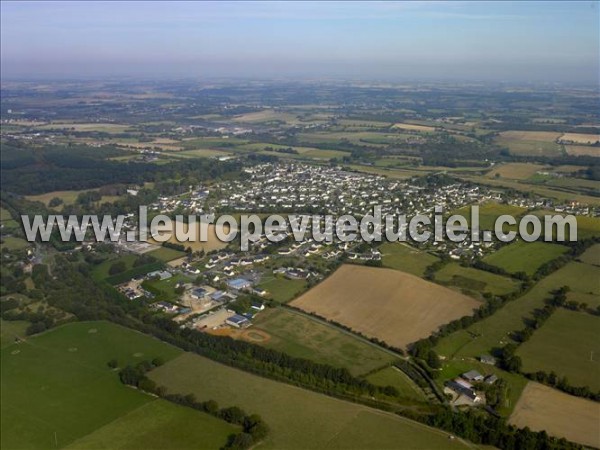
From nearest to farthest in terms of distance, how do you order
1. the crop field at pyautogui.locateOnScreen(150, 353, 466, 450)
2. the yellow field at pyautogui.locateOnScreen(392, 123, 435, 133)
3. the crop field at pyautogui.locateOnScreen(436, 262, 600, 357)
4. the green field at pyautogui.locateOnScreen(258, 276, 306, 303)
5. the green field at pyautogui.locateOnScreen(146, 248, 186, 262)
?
1. the crop field at pyautogui.locateOnScreen(150, 353, 466, 450)
2. the crop field at pyautogui.locateOnScreen(436, 262, 600, 357)
3. the green field at pyautogui.locateOnScreen(258, 276, 306, 303)
4. the green field at pyautogui.locateOnScreen(146, 248, 186, 262)
5. the yellow field at pyautogui.locateOnScreen(392, 123, 435, 133)

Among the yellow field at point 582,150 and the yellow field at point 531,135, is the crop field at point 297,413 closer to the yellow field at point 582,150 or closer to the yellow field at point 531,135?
the yellow field at point 582,150

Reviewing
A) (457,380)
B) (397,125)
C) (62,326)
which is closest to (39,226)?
(62,326)

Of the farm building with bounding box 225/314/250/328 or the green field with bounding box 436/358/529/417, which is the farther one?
the farm building with bounding box 225/314/250/328

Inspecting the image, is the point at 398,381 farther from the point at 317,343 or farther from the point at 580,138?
the point at 580,138

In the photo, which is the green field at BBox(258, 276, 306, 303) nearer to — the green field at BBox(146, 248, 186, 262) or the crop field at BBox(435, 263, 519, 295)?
the green field at BBox(146, 248, 186, 262)

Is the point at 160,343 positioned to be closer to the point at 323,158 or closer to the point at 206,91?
the point at 323,158

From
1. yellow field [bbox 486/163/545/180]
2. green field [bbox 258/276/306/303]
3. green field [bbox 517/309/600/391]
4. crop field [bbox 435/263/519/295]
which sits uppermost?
yellow field [bbox 486/163/545/180]

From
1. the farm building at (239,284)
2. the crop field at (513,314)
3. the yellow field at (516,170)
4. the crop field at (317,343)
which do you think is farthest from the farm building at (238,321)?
the yellow field at (516,170)

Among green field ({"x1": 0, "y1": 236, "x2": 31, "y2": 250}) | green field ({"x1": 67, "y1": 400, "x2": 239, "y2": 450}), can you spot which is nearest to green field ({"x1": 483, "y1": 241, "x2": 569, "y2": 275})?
green field ({"x1": 67, "y1": 400, "x2": 239, "y2": 450})
